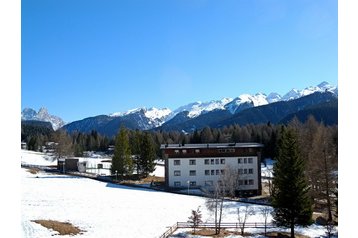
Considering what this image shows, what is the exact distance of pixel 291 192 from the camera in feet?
80.2

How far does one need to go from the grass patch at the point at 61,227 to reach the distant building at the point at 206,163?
22177mm

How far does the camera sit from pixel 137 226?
23.5 meters

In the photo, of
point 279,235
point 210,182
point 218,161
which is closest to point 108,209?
point 279,235

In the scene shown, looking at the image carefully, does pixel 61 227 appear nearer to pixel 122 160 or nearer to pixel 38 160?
pixel 122 160

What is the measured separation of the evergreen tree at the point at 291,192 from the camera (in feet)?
78.6

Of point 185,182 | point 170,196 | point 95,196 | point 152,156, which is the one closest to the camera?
point 95,196

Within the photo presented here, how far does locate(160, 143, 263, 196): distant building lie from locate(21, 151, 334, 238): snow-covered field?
4783 mm

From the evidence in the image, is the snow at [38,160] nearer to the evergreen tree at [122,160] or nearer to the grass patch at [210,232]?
the evergreen tree at [122,160]

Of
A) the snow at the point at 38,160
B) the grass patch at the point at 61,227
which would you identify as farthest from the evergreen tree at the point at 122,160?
the grass patch at the point at 61,227

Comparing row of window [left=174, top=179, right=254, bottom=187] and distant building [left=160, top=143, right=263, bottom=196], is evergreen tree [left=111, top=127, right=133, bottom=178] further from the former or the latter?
row of window [left=174, top=179, right=254, bottom=187]
